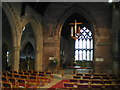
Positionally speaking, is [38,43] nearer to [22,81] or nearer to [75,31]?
[75,31]

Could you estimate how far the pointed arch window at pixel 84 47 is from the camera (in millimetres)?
29562

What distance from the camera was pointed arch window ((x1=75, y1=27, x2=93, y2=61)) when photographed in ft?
97.0

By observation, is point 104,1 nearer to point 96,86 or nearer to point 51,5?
point 51,5

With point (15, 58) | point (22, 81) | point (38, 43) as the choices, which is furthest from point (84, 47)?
point (22, 81)

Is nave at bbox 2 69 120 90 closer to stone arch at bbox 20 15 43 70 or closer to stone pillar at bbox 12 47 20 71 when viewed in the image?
stone pillar at bbox 12 47 20 71

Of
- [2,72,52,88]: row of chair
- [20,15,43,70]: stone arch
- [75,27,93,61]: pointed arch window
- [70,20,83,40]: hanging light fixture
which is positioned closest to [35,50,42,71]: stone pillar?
[20,15,43,70]: stone arch

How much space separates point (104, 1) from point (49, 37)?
7.70 meters

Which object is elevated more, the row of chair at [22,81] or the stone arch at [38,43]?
the stone arch at [38,43]

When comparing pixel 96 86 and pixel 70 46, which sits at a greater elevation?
pixel 70 46

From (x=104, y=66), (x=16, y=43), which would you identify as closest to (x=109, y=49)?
(x=104, y=66)

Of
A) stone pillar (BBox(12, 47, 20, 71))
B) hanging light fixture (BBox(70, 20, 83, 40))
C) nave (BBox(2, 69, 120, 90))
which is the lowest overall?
nave (BBox(2, 69, 120, 90))

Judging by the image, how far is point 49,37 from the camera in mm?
19953

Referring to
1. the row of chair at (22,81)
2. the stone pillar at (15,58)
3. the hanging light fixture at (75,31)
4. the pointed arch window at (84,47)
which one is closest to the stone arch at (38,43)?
the hanging light fixture at (75,31)

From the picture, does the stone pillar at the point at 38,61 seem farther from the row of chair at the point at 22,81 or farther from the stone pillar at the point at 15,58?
the row of chair at the point at 22,81
